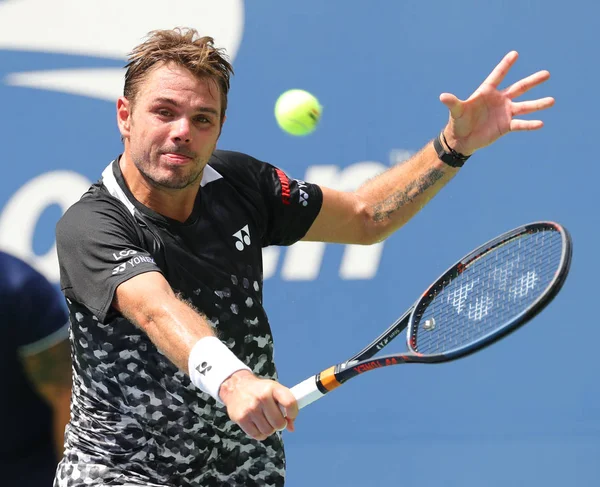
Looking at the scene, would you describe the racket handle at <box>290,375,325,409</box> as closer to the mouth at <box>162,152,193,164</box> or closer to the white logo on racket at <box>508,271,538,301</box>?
the mouth at <box>162,152,193,164</box>

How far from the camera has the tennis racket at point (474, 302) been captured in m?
2.74

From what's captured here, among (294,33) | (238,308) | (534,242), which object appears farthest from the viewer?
(294,33)

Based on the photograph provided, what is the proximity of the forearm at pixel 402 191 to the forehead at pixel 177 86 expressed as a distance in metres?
0.77

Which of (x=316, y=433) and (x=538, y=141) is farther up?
(x=538, y=141)

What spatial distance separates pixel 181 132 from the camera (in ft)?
9.59

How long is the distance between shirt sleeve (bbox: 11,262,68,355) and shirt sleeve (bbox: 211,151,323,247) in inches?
53.6

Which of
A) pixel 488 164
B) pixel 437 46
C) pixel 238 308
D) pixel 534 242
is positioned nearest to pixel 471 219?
pixel 488 164

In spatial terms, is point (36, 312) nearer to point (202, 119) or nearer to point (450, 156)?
point (202, 119)

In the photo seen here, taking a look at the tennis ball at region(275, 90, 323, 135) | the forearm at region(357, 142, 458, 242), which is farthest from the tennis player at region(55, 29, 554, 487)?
the tennis ball at region(275, 90, 323, 135)

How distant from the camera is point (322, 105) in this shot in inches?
177

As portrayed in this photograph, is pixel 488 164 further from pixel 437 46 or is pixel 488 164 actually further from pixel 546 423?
pixel 546 423

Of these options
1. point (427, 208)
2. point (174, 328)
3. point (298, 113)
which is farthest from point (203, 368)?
point (427, 208)

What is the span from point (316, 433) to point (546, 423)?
1.04 m

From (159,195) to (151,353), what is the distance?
0.46 m
